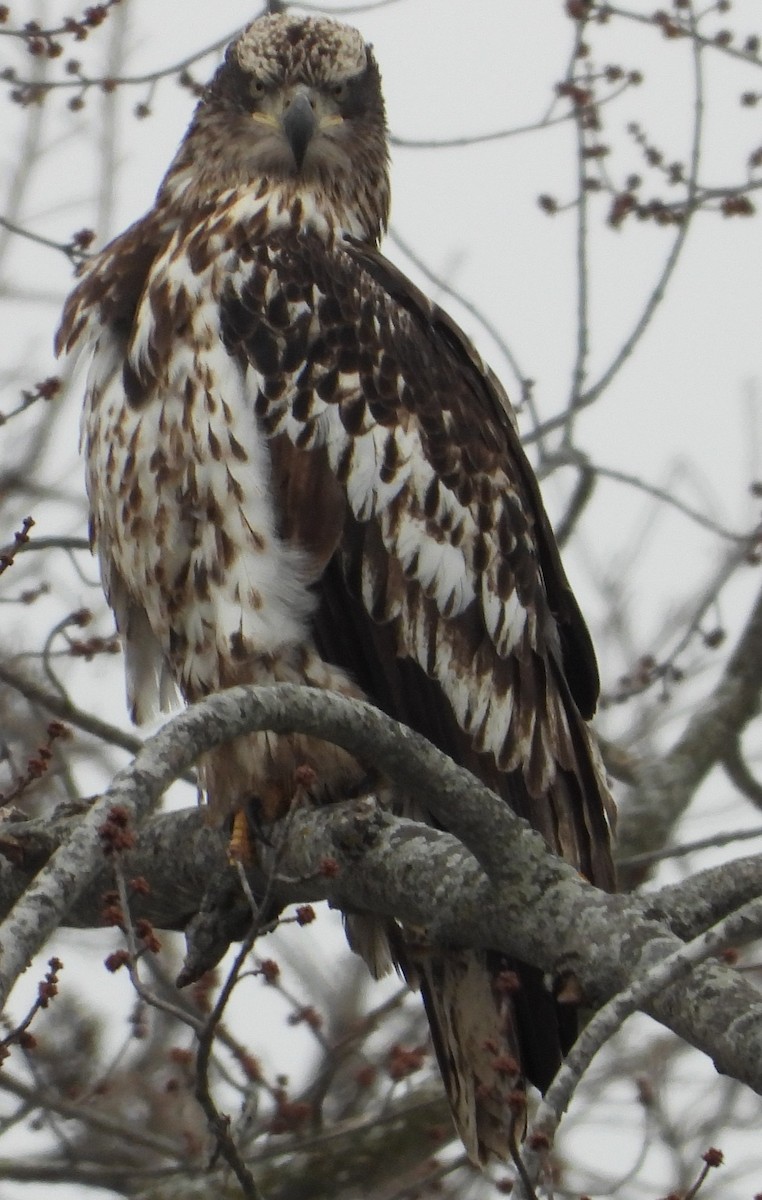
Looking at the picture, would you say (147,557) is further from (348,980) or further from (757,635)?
(348,980)

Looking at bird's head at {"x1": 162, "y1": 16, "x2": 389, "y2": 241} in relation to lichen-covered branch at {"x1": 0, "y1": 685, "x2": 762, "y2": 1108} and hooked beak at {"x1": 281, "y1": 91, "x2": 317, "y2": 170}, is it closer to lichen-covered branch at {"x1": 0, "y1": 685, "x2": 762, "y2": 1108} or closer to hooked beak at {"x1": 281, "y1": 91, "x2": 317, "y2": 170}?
hooked beak at {"x1": 281, "y1": 91, "x2": 317, "y2": 170}

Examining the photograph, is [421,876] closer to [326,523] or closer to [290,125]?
[326,523]

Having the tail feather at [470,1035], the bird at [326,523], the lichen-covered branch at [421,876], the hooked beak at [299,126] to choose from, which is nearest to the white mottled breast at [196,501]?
the bird at [326,523]

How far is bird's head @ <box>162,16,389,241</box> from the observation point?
5574 millimetres

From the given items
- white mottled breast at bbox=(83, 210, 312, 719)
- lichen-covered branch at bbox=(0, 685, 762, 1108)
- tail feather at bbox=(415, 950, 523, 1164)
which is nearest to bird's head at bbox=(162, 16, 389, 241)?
white mottled breast at bbox=(83, 210, 312, 719)

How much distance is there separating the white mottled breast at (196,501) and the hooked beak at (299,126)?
0.66m

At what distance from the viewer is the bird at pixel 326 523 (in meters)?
4.74

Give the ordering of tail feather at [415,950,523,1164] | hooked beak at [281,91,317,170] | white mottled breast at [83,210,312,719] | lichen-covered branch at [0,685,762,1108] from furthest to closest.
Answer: hooked beak at [281,91,317,170] < tail feather at [415,950,523,1164] < white mottled breast at [83,210,312,719] < lichen-covered branch at [0,685,762,1108]

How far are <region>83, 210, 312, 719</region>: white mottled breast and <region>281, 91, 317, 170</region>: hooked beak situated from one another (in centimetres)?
66

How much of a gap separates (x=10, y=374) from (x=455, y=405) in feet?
11.9

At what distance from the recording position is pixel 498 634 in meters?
5.25

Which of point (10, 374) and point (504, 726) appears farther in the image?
point (10, 374)

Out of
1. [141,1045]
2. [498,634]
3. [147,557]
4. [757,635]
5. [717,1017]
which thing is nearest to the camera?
[717,1017]

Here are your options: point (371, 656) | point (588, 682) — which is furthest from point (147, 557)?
point (588, 682)
